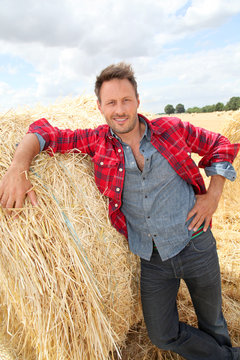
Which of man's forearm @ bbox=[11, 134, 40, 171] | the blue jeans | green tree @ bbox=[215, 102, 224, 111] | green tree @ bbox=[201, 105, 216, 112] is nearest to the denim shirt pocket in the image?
man's forearm @ bbox=[11, 134, 40, 171]

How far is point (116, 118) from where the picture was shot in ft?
7.82

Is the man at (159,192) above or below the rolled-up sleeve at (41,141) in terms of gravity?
below

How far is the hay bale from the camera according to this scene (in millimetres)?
2072

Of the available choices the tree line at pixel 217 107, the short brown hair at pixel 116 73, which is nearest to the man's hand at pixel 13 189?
the short brown hair at pixel 116 73

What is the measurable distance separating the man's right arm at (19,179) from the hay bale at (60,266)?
2.9 inches

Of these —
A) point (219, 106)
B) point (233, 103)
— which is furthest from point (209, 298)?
point (219, 106)

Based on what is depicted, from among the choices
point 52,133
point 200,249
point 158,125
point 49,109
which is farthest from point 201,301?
point 49,109

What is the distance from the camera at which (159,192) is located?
7.89 feet

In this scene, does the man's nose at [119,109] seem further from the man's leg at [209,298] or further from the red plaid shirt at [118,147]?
the man's leg at [209,298]

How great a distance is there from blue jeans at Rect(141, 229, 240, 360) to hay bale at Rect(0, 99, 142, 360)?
316mm

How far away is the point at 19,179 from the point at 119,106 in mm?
923

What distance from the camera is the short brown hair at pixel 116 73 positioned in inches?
94.2

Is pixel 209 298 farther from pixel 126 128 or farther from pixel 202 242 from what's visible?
pixel 126 128

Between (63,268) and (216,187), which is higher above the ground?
(216,187)
